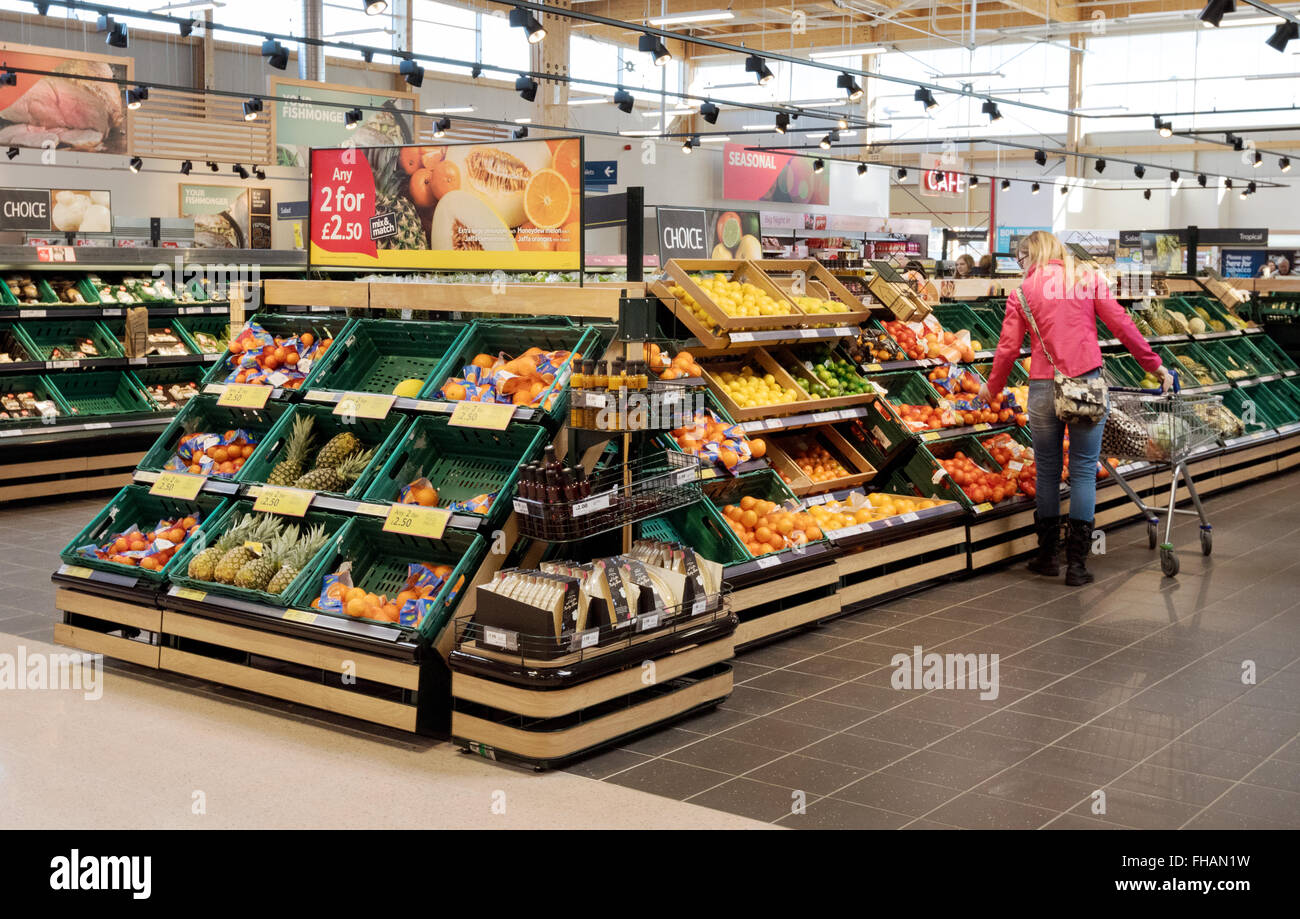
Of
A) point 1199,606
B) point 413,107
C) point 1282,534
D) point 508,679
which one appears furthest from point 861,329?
point 413,107

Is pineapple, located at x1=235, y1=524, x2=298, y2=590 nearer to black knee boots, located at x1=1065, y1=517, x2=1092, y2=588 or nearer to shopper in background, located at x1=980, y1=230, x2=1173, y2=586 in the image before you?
shopper in background, located at x1=980, y1=230, x2=1173, y2=586

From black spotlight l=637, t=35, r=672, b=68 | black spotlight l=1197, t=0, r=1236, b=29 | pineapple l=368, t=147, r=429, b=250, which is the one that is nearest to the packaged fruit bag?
pineapple l=368, t=147, r=429, b=250

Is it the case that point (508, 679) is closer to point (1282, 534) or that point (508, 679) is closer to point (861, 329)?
point (861, 329)

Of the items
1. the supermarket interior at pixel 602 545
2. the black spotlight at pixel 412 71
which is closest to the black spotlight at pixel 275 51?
the supermarket interior at pixel 602 545

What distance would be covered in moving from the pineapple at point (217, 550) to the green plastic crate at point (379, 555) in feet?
1.56

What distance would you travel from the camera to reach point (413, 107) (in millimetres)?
19766

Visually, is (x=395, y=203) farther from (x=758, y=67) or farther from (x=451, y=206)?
(x=758, y=67)

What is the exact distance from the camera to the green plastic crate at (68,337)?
957 cm

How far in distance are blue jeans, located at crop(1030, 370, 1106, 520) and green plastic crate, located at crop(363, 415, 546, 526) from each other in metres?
3.26

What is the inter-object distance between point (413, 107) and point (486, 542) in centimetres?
1644

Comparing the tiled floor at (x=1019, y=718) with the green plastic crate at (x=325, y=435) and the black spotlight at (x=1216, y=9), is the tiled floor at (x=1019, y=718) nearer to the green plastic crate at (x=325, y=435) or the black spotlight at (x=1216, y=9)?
the green plastic crate at (x=325, y=435)

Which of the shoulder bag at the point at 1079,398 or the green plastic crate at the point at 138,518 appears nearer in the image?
the green plastic crate at the point at 138,518

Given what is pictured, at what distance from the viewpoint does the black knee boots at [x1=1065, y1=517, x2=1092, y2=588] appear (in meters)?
7.04

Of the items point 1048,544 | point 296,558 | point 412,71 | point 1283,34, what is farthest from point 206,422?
point 1283,34
